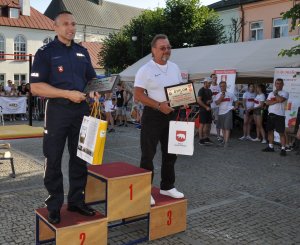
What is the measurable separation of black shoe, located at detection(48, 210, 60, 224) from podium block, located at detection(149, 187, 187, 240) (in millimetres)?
1016

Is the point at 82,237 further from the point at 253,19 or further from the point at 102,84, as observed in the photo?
the point at 253,19

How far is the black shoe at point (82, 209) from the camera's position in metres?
3.71

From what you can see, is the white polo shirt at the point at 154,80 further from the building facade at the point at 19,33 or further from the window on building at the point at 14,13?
the window on building at the point at 14,13

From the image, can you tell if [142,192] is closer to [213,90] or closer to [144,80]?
[144,80]

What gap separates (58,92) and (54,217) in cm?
113

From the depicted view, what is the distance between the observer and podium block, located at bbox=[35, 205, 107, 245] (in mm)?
3352

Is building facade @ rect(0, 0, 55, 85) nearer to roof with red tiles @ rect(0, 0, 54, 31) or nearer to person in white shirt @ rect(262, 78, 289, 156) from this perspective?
roof with red tiles @ rect(0, 0, 54, 31)

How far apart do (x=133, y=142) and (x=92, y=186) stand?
6930mm

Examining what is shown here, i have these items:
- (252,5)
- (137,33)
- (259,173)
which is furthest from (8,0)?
(259,173)

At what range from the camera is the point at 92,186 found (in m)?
4.57

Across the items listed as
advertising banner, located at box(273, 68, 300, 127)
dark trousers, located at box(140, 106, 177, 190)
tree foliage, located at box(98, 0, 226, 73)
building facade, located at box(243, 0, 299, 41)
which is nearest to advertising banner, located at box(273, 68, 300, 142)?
advertising banner, located at box(273, 68, 300, 127)

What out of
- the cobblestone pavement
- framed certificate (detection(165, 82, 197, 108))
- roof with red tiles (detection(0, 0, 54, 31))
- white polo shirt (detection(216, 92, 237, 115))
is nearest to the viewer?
framed certificate (detection(165, 82, 197, 108))

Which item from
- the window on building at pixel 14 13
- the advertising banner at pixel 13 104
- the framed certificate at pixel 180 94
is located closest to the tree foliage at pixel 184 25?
the advertising banner at pixel 13 104

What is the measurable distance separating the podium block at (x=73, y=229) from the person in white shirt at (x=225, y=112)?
7.76 m
